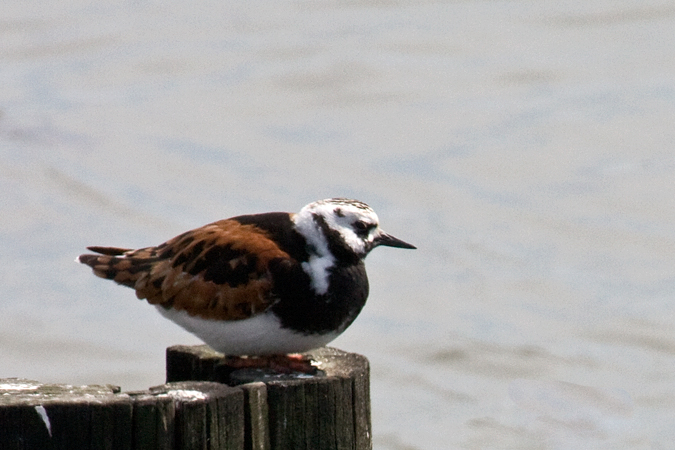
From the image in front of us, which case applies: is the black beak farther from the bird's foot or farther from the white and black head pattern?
A: the bird's foot

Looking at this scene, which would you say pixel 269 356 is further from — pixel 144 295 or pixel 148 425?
pixel 148 425

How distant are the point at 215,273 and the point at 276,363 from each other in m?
0.57

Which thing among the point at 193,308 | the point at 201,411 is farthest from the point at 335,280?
the point at 201,411

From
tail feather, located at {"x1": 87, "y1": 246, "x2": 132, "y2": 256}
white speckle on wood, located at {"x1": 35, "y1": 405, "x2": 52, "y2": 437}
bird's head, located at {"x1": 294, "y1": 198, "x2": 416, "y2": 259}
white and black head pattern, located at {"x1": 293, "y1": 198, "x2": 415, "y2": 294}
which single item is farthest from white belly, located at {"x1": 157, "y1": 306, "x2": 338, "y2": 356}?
white speckle on wood, located at {"x1": 35, "y1": 405, "x2": 52, "y2": 437}

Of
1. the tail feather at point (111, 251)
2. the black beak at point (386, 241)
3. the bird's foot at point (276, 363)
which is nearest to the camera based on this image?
the bird's foot at point (276, 363)

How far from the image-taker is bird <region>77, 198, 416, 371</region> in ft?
14.6

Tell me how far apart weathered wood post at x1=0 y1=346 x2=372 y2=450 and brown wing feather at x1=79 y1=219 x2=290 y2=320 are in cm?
58

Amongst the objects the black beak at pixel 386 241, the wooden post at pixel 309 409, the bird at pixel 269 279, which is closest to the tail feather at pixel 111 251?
the bird at pixel 269 279

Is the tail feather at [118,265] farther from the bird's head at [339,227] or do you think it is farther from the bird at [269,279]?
the bird's head at [339,227]

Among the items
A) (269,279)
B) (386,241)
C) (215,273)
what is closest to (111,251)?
(215,273)

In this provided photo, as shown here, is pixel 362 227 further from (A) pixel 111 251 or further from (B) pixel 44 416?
(B) pixel 44 416

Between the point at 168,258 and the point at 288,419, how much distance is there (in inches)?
60.2

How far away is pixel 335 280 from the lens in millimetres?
4535

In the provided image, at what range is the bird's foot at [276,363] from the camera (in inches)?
159
